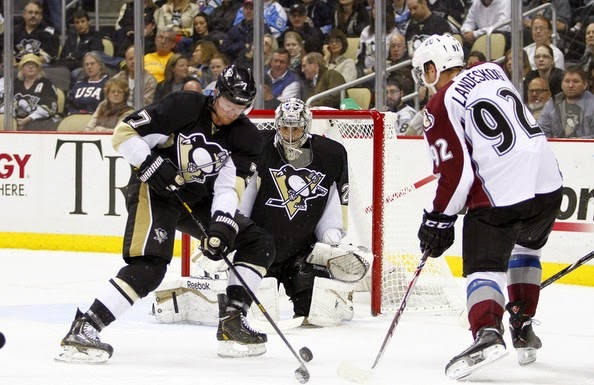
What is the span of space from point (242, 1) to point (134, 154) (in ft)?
13.1

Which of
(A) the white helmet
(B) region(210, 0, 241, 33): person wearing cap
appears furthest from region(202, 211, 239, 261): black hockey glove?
(B) region(210, 0, 241, 33): person wearing cap

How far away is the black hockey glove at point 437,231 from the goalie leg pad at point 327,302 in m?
1.22

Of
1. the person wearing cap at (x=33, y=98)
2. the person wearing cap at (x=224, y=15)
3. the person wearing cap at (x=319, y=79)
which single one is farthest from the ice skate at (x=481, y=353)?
the person wearing cap at (x=33, y=98)

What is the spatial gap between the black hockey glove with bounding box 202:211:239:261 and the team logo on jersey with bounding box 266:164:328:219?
1063 millimetres

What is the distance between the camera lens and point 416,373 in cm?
401

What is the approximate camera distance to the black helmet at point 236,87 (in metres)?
4.25

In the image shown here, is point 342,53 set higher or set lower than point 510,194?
higher

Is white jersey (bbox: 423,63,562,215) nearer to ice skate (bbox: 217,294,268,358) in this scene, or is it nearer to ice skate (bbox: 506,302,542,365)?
ice skate (bbox: 506,302,542,365)

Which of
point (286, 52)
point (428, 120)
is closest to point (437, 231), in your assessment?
point (428, 120)

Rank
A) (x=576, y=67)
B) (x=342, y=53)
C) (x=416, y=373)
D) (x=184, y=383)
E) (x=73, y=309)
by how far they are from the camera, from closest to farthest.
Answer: (x=184, y=383), (x=416, y=373), (x=73, y=309), (x=576, y=67), (x=342, y=53)

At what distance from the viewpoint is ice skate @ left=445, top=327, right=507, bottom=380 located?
3.69m

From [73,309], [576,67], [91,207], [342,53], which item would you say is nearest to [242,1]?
[342,53]

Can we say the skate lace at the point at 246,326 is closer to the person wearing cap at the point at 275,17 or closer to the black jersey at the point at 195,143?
the black jersey at the point at 195,143

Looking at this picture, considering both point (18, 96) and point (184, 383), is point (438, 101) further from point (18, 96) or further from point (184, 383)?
point (18, 96)
